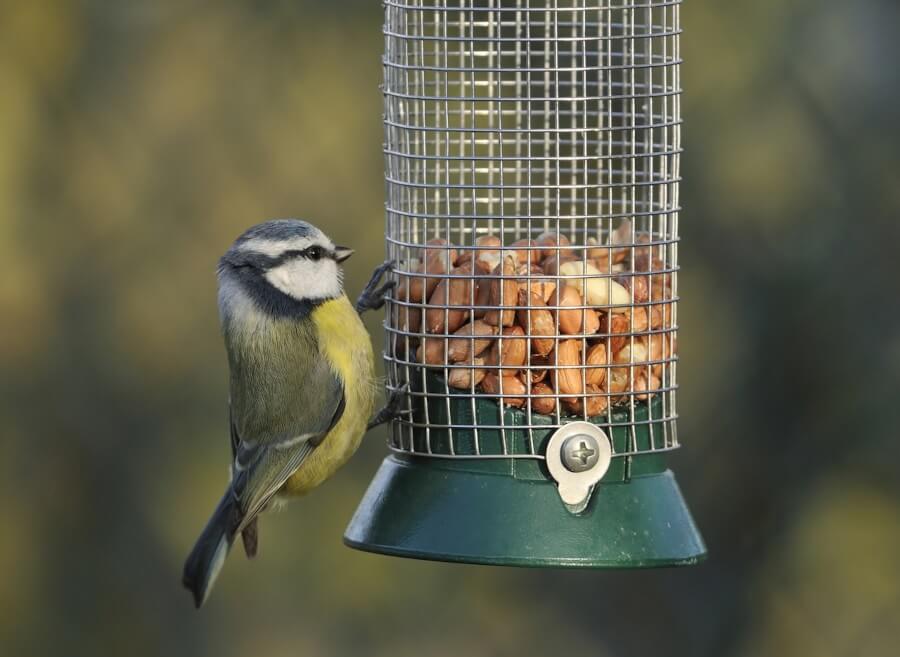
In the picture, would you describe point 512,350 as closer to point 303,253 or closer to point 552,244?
point 552,244

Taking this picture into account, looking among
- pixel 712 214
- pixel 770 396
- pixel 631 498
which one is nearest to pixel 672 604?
pixel 770 396

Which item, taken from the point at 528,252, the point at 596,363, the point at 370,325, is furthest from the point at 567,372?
the point at 370,325

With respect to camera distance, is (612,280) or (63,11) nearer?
(612,280)

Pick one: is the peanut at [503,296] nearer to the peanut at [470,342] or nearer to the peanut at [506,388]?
the peanut at [470,342]

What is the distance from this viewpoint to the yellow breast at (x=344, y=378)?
4.28m

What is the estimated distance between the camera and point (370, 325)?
573 centimetres

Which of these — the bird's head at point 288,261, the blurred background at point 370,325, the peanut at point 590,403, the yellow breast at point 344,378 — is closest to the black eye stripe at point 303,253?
the bird's head at point 288,261

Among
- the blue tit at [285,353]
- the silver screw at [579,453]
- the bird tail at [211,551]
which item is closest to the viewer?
the silver screw at [579,453]

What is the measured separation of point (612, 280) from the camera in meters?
4.03

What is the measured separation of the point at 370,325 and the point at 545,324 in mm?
1869

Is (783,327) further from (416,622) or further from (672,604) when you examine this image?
(416,622)

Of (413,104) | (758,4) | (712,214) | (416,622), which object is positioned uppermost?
(758,4)

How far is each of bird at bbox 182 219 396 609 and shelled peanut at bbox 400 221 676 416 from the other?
0.30m

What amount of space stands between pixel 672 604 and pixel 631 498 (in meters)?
2.10
